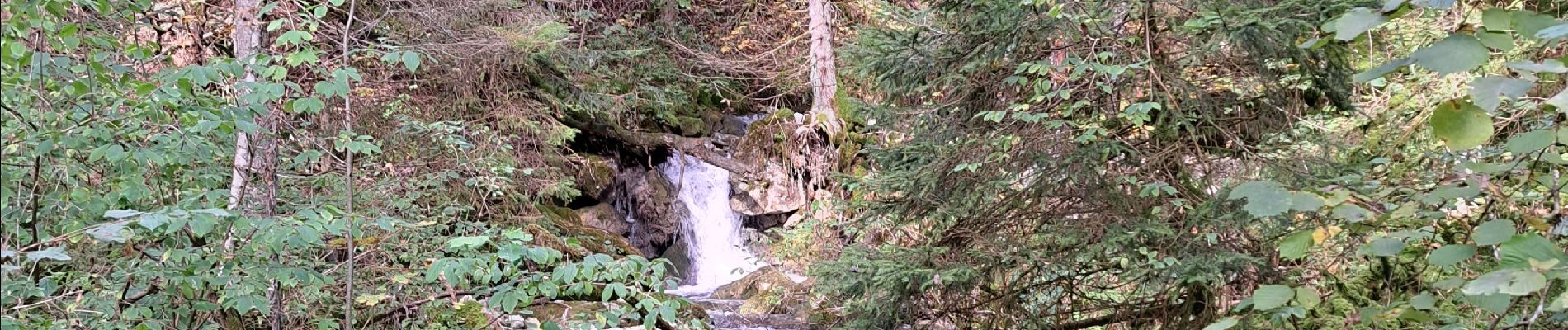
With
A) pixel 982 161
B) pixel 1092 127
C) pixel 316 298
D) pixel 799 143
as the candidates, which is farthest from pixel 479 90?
pixel 1092 127

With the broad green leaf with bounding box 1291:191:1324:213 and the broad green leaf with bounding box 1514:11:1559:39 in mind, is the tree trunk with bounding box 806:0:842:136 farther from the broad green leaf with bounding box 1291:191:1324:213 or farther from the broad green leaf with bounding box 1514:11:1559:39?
the broad green leaf with bounding box 1514:11:1559:39

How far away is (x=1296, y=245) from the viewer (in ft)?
4.68

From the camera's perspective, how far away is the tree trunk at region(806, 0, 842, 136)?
8531 mm

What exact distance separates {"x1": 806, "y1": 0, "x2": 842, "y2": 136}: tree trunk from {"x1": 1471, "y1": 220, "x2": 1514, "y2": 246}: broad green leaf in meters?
7.24

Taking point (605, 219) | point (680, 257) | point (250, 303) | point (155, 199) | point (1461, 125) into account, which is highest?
point (1461, 125)

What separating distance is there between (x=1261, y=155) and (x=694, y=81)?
26.1ft

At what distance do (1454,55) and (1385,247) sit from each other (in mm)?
448

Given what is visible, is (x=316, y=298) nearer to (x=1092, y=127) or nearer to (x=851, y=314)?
(x=851, y=314)

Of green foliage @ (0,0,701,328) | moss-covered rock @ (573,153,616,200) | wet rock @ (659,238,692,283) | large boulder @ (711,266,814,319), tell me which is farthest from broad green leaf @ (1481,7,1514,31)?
wet rock @ (659,238,692,283)

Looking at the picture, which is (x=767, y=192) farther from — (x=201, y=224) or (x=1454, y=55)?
(x=1454, y=55)

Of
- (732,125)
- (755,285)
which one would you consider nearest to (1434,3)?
(755,285)

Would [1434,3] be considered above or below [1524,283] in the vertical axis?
above

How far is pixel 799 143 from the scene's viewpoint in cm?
848

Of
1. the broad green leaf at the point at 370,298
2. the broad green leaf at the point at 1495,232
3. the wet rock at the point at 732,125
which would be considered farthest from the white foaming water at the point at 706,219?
the broad green leaf at the point at 1495,232
